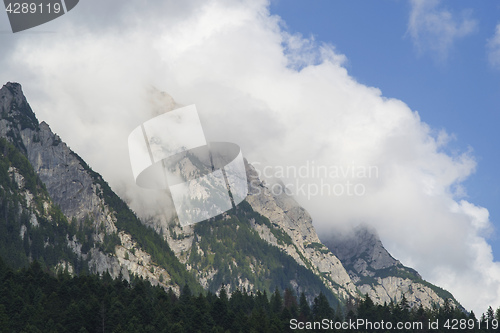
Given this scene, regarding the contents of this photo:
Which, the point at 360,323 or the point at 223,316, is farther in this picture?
the point at 360,323

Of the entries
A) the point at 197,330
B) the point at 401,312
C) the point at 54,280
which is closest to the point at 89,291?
the point at 54,280

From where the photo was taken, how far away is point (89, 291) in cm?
13275

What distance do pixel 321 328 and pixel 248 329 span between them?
19377 millimetres

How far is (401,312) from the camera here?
158000 millimetres

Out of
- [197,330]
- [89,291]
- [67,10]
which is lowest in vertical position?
[197,330]

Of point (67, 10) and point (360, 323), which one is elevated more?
point (67, 10)

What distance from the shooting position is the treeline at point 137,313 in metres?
113

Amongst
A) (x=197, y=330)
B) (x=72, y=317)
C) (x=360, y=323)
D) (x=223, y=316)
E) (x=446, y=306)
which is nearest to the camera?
(x=72, y=317)

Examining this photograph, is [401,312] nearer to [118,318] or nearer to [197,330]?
[197,330]

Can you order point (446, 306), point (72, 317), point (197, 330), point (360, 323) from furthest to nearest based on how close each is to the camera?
point (446, 306), point (360, 323), point (197, 330), point (72, 317)

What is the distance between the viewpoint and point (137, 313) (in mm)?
121625

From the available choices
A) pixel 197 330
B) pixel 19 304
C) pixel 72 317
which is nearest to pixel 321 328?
pixel 197 330

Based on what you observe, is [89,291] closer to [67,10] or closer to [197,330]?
[197,330]

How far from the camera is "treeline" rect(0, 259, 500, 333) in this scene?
112750 mm
